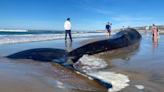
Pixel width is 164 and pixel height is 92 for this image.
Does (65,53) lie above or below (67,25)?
below

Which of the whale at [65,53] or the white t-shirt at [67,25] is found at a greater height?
the white t-shirt at [67,25]

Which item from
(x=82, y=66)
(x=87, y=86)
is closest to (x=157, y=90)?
(x=87, y=86)

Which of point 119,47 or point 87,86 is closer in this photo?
point 87,86

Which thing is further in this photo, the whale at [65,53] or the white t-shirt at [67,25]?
the white t-shirt at [67,25]

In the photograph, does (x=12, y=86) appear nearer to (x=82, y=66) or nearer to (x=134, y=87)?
(x=82, y=66)

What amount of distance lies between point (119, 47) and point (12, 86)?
3.24m

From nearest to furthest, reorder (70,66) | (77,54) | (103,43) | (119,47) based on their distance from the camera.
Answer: (70,66) → (77,54) → (103,43) → (119,47)

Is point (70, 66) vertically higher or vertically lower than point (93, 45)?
lower

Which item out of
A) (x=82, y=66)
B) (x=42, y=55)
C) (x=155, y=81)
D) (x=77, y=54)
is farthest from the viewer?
(x=42, y=55)

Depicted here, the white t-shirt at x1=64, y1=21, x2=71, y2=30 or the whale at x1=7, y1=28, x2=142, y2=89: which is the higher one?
the white t-shirt at x1=64, y1=21, x2=71, y2=30

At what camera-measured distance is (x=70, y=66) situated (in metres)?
1.82

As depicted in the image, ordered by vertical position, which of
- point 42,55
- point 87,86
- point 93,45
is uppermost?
point 93,45

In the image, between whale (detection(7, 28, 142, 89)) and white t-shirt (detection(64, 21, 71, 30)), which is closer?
whale (detection(7, 28, 142, 89))

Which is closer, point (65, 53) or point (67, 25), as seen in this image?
point (65, 53)
